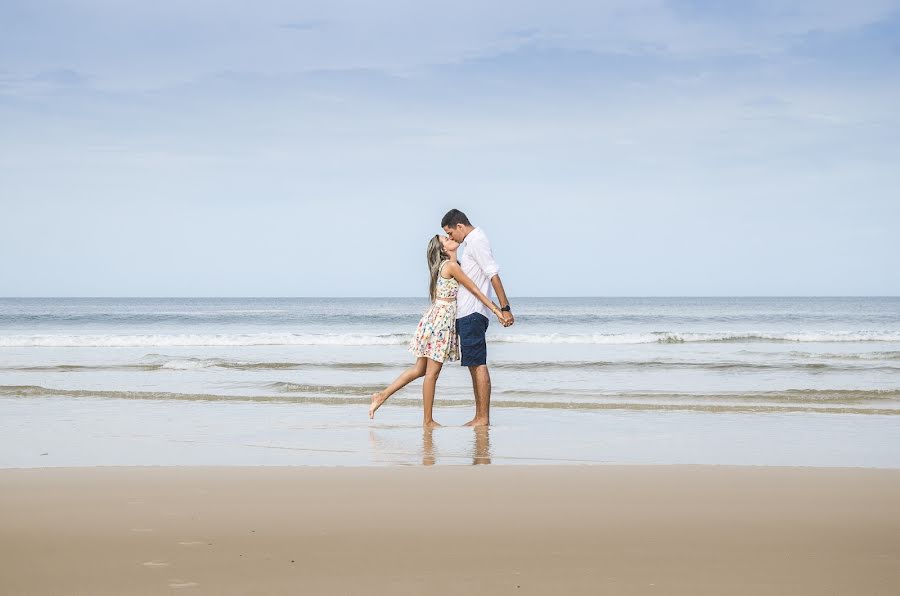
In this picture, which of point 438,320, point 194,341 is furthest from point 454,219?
point 194,341

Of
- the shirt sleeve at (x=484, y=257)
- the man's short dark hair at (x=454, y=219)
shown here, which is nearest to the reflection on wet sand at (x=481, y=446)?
the shirt sleeve at (x=484, y=257)

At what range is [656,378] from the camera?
1350 cm

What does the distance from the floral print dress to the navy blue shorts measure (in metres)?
0.09

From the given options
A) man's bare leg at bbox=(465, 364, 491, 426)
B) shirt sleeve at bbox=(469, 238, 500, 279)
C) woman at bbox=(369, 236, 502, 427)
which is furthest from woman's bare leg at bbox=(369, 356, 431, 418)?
shirt sleeve at bbox=(469, 238, 500, 279)

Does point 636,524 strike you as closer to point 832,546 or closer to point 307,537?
point 832,546

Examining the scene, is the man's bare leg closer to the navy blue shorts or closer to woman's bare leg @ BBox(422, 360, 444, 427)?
the navy blue shorts

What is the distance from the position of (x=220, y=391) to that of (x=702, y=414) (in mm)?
6165

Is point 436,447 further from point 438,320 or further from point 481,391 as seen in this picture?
point 438,320

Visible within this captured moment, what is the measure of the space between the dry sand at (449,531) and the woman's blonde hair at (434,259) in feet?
8.62

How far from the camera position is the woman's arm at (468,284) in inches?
290

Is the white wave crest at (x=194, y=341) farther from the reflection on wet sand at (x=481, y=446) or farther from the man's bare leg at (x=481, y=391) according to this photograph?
the reflection on wet sand at (x=481, y=446)

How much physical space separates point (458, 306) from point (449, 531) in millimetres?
3876

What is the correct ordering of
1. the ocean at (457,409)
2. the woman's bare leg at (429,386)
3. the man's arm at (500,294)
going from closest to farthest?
the ocean at (457,409) < the man's arm at (500,294) < the woman's bare leg at (429,386)

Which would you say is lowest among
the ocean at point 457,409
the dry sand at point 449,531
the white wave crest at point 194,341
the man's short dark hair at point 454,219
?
the white wave crest at point 194,341
